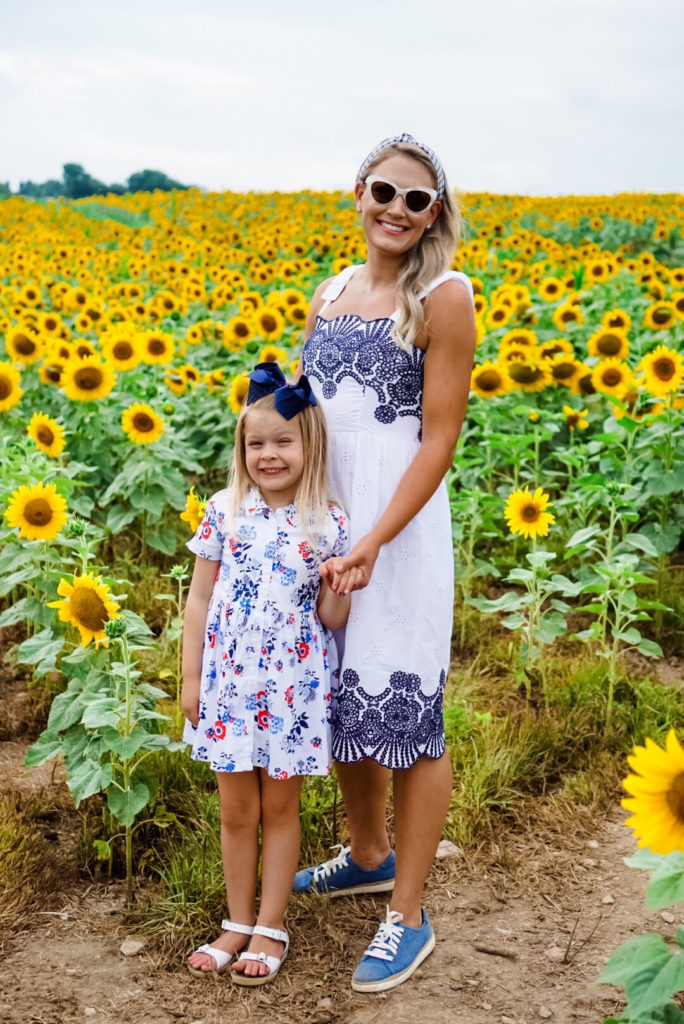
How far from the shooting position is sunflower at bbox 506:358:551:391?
5004mm

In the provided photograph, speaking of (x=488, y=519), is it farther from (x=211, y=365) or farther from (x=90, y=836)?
(x=211, y=365)

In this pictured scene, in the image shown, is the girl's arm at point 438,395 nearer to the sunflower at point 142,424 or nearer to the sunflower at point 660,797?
the sunflower at point 660,797

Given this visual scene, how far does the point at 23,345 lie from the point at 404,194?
3.12 metres

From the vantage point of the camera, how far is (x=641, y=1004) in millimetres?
1595

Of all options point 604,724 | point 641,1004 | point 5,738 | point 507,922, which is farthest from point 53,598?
point 641,1004

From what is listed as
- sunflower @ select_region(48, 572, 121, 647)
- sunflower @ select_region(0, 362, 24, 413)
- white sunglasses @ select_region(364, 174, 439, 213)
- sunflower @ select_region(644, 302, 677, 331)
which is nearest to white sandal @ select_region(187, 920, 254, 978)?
sunflower @ select_region(48, 572, 121, 647)

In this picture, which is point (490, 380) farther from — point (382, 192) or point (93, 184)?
point (93, 184)

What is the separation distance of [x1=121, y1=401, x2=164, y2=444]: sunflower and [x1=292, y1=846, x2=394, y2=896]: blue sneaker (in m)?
2.02

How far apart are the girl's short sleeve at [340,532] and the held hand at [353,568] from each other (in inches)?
3.3

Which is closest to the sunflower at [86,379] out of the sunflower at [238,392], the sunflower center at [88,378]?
the sunflower center at [88,378]

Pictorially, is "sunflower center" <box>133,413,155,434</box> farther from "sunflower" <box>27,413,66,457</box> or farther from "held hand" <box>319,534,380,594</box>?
"held hand" <box>319,534,380,594</box>

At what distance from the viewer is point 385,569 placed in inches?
99.4

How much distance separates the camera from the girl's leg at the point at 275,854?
2.58 metres

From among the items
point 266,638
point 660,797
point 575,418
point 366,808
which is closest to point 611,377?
point 575,418
